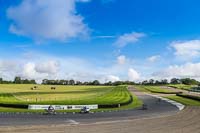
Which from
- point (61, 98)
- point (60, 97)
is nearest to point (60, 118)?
point (61, 98)

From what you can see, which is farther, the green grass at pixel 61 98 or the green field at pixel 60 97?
the green field at pixel 60 97

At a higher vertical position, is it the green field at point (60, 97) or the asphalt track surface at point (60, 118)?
the green field at point (60, 97)

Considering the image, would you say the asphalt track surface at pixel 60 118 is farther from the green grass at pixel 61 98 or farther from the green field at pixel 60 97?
the green field at pixel 60 97

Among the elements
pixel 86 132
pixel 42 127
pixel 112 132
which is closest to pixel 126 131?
pixel 112 132

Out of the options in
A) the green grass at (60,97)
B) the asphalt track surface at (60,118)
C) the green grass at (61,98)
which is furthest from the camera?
the green grass at (60,97)

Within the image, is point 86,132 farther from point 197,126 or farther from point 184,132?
point 197,126

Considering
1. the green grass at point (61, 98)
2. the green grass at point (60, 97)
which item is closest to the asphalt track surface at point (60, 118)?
the green grass at point (61, 98)

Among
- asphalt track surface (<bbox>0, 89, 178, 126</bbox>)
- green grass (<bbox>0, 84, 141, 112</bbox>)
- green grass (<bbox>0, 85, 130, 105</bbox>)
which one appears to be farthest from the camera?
green grass (<bbox>0, 85, 130, 105</bbox>)

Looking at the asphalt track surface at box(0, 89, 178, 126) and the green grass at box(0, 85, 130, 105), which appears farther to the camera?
the green grass at box(0, 85, 130, 105)

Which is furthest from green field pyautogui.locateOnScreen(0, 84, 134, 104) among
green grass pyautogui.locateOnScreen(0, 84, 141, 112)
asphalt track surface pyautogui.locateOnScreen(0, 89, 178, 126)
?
asphalt track surface pyautogui.locateOnScreen(0, 89, 178, 126)

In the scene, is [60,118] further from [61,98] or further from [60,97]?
[60,97]

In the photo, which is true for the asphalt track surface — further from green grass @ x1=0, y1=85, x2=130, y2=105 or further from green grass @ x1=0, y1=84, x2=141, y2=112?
green grass @ x1=0, y1=85, x2=130, y2=105
